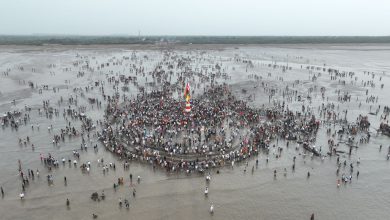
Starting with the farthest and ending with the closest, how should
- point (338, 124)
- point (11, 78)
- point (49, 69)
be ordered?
point (49, 69), point (11, 78), point (338, 124)

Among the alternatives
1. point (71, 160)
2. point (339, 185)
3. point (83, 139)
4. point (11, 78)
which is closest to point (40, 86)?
point (11, 78)

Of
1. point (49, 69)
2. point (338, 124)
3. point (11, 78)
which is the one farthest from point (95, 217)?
point (49, 69)

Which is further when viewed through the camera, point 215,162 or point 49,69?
point 49,69

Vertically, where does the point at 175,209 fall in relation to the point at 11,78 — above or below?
below

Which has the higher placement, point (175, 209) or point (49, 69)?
point (49, 69)

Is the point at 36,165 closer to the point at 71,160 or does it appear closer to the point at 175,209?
the point at 71,160

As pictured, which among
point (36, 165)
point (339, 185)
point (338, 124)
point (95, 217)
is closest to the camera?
point (95, 217)

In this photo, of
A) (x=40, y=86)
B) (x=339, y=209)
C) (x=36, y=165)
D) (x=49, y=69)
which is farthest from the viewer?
(x=49, y=69)

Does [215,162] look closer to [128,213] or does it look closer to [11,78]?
[128,213]

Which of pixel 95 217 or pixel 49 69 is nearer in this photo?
pixel 95 217
